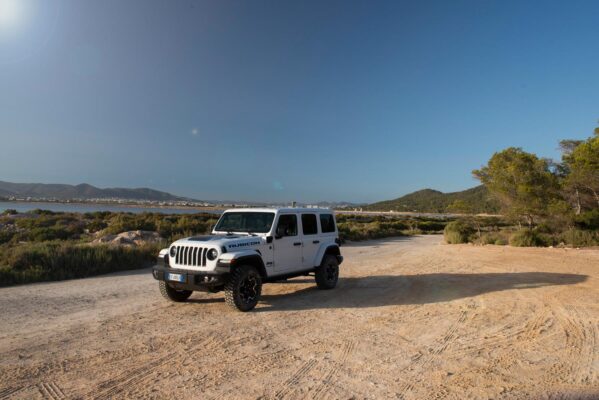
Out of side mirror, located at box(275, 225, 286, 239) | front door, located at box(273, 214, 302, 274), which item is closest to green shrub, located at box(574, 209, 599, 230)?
front door, located at box(273, 214, 302, 274)

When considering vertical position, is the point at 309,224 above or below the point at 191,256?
above

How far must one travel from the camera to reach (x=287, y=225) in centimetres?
868

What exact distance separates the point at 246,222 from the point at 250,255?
4.75ft

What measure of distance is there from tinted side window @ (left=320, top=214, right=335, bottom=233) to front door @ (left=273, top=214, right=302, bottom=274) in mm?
1149

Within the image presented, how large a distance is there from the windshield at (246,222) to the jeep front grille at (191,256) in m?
1.49

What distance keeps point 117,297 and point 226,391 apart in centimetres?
580

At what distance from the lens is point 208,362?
4.86 m

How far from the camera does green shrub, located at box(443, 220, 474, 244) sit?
27.0 meters

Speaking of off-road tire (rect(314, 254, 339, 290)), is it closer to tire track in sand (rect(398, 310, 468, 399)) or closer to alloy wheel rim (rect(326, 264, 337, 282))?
alloy wheel rim (rect(326, 264, 337, 282))

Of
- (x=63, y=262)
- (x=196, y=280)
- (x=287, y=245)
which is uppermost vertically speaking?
(x=287, y=245)

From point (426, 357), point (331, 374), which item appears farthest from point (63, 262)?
point (426, 357)

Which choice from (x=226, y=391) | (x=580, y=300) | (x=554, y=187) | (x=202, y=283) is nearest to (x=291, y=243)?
(x=202, y=283)

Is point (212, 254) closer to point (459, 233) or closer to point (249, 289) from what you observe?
point (249, 289)

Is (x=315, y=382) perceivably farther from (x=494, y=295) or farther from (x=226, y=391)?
(x=494, y=295)
